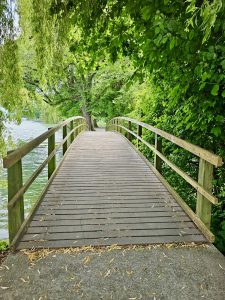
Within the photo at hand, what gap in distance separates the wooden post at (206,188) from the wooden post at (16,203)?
2.04 metres

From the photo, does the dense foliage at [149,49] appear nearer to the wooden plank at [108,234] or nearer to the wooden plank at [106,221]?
the wooden plank at [106,221]

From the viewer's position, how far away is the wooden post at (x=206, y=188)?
3428 mm

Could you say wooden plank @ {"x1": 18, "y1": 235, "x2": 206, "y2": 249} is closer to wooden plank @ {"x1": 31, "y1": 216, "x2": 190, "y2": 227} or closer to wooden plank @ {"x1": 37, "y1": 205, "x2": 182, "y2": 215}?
wooden plank @ {"x1": 31, "y1": 216, "x2": 190, "y2": 227}

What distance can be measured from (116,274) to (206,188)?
1430 millimetres

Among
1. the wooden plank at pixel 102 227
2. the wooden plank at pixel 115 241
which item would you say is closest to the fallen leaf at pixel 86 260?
the wooden plank at pixel 115 241

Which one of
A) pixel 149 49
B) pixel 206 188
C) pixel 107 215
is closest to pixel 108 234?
pixel 107 215

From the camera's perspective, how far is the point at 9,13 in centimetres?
335

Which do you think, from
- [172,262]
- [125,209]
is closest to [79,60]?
[125,209]

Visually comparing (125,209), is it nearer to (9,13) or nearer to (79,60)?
(9,13)

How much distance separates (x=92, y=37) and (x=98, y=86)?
15.5 metres

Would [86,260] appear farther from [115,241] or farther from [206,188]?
[206,188]

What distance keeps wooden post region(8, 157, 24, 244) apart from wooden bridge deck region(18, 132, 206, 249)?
0.52 ft

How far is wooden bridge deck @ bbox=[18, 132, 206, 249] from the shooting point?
336 centimetres

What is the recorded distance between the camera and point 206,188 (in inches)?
136
